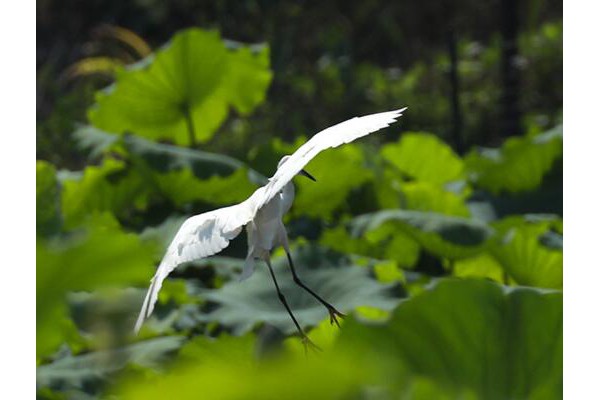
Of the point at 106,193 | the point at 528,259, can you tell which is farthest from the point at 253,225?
the point at 106,193

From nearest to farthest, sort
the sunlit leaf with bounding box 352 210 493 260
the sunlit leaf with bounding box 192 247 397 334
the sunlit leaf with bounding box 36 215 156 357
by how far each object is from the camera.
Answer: the sunlit leaf with bounding box 36 215 156 357
the sunlit leaf with bounding box 192 247 397 334
the sunlit leaf with bounding box 352 210 493 260

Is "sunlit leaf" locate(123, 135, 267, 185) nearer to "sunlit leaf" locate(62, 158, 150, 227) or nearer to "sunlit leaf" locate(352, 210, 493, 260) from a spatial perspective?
"sunlit leaf" locate(62, 158, 150, 227)

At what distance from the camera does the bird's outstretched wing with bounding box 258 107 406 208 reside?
2.44 feet

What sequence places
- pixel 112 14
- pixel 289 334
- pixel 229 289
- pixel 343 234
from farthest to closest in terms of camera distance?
pixel 112 14, pixel 343 234, pixel 229 289, pixel 289 334

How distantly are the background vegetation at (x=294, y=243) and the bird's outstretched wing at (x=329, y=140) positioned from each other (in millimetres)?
103

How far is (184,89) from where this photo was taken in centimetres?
232

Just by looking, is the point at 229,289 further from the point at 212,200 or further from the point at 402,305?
the point at 402,305

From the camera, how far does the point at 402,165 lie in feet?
8.61

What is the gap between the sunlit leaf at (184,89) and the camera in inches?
90.5

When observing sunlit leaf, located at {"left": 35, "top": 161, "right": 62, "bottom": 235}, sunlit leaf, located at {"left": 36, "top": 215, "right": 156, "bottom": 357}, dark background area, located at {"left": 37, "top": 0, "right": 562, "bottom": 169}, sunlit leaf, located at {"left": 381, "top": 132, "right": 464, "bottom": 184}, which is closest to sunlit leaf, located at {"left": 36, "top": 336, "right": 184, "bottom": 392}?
sunlit leaf, located at {"left": 35, "top": 161, "right": 62, "bottom": 235}

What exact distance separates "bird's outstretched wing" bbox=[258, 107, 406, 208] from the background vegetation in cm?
10

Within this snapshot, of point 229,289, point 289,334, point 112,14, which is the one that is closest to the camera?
point 289,334
